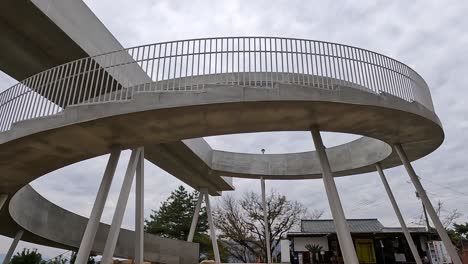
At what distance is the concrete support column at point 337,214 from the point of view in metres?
9.27

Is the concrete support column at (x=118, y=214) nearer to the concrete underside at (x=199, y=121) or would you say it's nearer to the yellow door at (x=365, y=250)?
the concrete underside at (x=199, y=121)

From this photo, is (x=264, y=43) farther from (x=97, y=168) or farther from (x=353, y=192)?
(x=353, y=192)

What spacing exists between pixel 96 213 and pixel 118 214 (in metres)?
0.69

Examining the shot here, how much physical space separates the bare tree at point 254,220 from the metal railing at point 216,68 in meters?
26.4

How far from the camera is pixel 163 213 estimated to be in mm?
43000

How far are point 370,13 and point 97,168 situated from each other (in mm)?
18350

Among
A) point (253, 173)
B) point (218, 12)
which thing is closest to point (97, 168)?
point (253, 173)

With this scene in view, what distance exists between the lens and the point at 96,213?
32.3 feet

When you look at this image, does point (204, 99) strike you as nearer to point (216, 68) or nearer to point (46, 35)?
point (216, 68)

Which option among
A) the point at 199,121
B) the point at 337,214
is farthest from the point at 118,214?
the point at 337,214

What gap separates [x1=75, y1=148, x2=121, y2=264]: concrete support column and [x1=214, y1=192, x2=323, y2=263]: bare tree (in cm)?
2566

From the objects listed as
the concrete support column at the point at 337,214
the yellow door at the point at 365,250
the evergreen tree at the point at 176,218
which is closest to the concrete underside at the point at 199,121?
the concrete support column at the point at 337,214

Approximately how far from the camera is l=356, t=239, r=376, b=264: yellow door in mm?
24641

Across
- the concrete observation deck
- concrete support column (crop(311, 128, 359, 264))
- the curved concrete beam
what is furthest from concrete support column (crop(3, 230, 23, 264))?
concrete support column (crop(311, 128, 359, 264))
